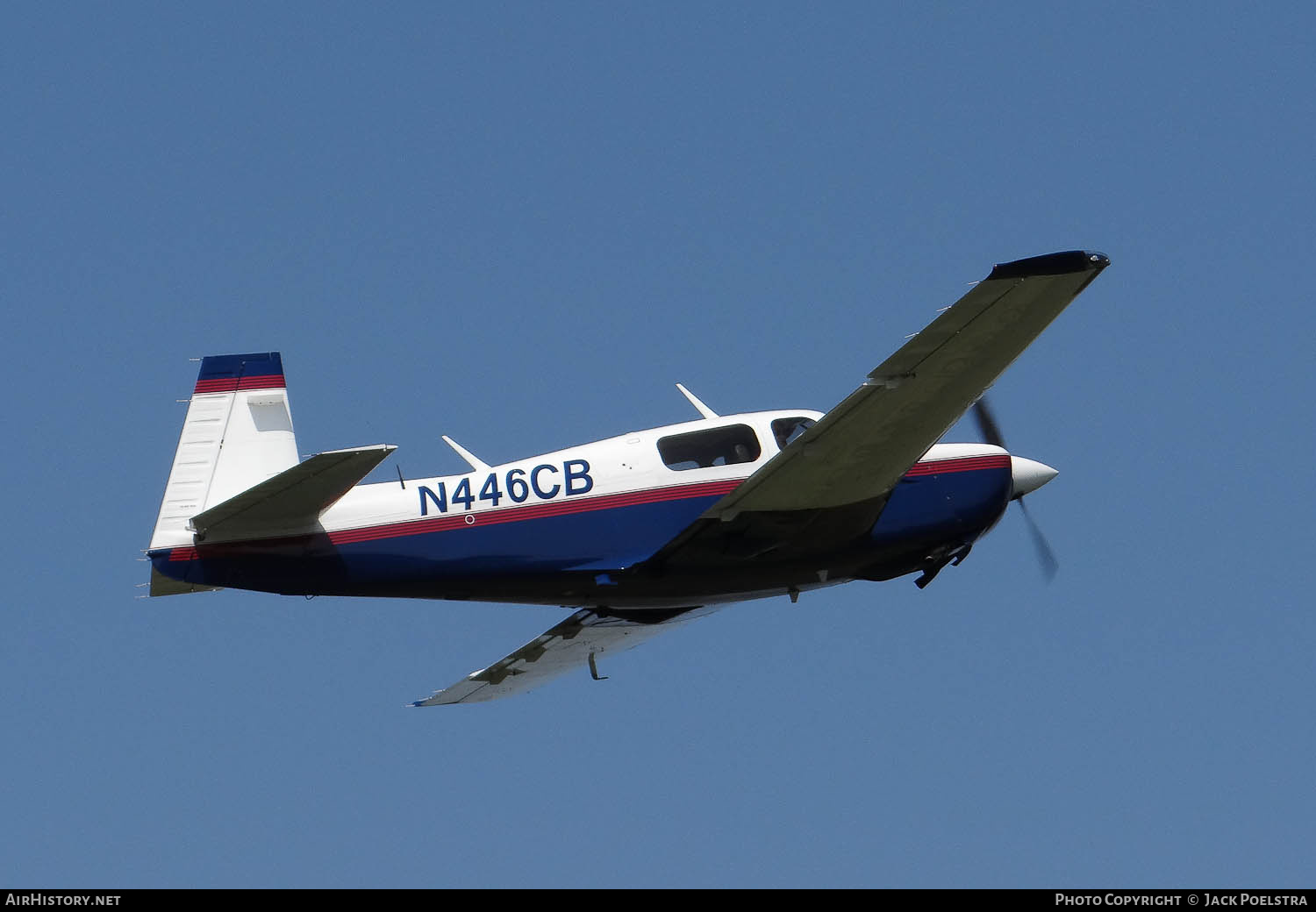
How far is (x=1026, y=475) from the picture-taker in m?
20.5

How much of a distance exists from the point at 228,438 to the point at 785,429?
586 centimetres

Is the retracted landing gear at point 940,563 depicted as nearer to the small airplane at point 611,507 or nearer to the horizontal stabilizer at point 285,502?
the small airplane at point 611,507

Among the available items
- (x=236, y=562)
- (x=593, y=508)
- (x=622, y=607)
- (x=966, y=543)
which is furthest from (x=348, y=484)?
(x=966, y=543)

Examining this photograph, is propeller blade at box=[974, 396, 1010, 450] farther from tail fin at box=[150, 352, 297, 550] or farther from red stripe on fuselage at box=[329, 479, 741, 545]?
tail fin at box=[150, 352, 297, 550]

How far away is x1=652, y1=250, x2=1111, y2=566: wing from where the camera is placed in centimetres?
1612

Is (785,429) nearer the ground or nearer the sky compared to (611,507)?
nearer the sky

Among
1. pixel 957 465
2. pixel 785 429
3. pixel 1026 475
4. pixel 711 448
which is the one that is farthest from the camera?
pixel 1026 475

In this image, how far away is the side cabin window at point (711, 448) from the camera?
18828 millimetres

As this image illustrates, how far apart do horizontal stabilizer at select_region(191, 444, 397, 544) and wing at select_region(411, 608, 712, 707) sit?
4735 millimetres

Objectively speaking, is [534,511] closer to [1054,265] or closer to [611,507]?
[611,507]

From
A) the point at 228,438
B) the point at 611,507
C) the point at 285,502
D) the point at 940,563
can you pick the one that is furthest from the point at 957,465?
the point at 228,438

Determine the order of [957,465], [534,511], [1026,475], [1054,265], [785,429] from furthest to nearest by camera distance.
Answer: [1026,475], [957,465], [785,429], [534,511], [1054,265]

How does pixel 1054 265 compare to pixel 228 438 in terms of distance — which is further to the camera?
pixel 228 438

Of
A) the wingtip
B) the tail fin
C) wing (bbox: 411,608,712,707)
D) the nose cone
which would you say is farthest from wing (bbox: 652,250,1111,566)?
the tail fin
